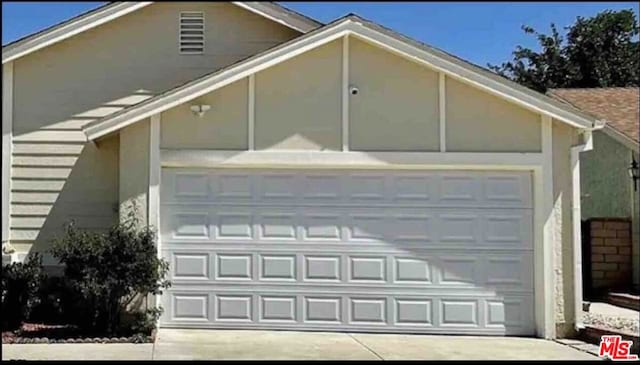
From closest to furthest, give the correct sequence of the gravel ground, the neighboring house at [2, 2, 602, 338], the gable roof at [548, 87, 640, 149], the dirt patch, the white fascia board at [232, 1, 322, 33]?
the dirt patch, the neighboring house at [2, 2, 602, 338], the gravel ground, the white fascia board at [232, 1, 322, 33], the gable roof at [548, 87, 640, 149]

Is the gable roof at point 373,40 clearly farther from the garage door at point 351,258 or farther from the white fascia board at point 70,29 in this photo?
the white fascia board at point 70,29

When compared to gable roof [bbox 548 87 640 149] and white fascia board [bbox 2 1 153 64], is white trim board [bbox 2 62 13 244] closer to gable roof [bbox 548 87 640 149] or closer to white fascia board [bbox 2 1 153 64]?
white fascia board [bbox 2 1 153 64]

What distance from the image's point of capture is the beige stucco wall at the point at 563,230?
9.95 meters

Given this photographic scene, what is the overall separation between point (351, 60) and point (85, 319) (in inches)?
196

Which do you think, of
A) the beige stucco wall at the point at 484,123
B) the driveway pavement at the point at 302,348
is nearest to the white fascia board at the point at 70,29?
the driveway pavement at the point at 302,348

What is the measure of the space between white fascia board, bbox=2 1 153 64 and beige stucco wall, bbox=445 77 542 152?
524cm

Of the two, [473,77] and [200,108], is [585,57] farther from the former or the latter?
[200,108]

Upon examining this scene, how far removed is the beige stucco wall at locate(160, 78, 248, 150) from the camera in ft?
33.0

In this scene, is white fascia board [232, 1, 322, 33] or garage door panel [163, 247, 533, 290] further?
white fascia board [232, 1, 322, 33]

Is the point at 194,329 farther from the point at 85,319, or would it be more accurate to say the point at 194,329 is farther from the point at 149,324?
the point at 85,319

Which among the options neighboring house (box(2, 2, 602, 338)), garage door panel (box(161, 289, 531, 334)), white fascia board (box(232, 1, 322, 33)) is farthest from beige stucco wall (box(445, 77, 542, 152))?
white fascia board (box(232, 1, 322, 33))

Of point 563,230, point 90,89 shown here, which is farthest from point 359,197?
point 90,89

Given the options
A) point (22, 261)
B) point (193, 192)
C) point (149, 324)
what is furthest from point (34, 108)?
point (149, 324)

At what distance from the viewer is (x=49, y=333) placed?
374 inches
